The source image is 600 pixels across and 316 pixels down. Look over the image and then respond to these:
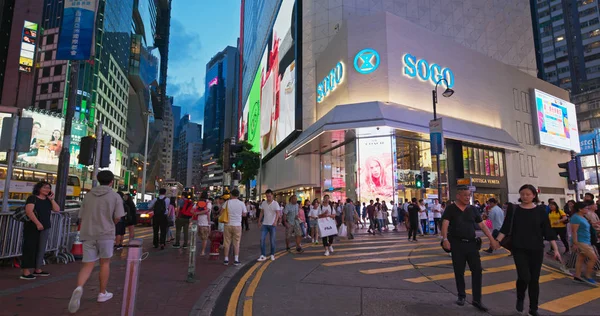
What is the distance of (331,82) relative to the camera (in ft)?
89.9

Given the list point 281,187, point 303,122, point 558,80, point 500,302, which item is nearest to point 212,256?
point 500,302

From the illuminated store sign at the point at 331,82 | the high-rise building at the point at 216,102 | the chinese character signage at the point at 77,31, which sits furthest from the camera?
the high-rise building at the point at 216,102

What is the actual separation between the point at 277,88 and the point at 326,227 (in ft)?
A: 108

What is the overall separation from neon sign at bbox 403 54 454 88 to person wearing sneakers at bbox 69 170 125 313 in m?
23.4

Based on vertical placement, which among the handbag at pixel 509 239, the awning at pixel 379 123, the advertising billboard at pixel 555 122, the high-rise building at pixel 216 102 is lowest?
the handbag at pixel 509 239

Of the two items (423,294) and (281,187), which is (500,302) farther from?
(281,187)

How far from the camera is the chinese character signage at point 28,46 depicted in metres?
41.7

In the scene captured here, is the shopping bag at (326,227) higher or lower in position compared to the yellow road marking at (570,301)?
higher

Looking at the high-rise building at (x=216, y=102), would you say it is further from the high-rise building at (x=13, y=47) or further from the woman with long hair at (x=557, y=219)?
the woman with long hair at (x=557, y=219)

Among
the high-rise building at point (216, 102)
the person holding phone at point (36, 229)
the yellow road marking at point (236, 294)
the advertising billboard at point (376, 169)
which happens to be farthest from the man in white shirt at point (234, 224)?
the high-rise building at point (216, 102)

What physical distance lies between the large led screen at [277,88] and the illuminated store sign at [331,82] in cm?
421

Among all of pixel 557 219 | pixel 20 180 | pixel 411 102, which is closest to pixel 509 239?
pixel 557 219

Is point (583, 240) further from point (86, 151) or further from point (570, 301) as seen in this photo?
point (86, 151)

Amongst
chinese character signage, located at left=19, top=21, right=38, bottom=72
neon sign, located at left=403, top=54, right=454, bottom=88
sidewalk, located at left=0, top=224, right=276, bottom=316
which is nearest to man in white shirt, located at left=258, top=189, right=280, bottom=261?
sidewalk, located at left=0, top=224, right=276, bottom=316
